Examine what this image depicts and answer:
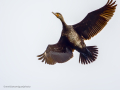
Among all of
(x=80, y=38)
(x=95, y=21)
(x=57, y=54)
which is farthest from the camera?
(x=57, y=54)

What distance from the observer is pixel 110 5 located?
35.0 feet

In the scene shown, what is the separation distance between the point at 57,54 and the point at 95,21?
2.23m

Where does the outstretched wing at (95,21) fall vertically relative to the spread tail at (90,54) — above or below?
above

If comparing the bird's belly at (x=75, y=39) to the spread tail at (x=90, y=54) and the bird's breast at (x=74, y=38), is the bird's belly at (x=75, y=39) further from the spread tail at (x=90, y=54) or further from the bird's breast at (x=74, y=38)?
the spread tail at (x=90, y=54)

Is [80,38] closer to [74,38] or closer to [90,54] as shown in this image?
[74,38]

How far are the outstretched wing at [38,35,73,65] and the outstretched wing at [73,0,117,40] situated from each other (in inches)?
36.9

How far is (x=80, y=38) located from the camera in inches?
454

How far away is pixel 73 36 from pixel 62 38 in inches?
20.2

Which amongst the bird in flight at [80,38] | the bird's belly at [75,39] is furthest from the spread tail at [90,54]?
the bird's belly at [75,39]

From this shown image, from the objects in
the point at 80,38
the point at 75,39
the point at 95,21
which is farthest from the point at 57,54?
the point at 95,21

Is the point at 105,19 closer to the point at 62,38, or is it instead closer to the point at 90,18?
the point at 90,18

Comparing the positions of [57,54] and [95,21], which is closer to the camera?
[95,21]

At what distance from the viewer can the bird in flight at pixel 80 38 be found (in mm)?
11078

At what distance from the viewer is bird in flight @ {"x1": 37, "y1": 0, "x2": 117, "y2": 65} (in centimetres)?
1108
